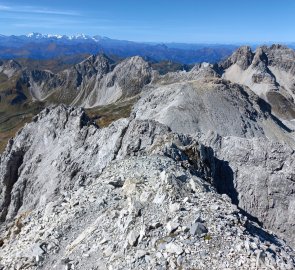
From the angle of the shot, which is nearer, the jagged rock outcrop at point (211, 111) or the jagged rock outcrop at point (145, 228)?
the jagged rock outcrop at point (145, 228)

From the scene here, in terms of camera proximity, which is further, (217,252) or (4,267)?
(4,267)

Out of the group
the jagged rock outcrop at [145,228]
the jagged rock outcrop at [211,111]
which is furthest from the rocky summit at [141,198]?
the jagged rock outcrop at [211,111]

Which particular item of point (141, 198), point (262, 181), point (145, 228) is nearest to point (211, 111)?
point (262, 181)

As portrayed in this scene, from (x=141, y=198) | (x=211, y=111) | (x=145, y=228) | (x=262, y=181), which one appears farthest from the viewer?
(x=211, y=111)

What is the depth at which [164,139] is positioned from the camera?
48.2 meters

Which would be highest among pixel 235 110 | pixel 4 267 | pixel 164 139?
pixel 164 139

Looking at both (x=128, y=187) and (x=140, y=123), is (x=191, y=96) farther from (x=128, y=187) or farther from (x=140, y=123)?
(x=128, y=187)

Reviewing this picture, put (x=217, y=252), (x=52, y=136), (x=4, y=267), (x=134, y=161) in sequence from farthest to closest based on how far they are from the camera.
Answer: (x=52, y=136), (x=134, y=161), (x=4, y=267), (x=217, y=252)

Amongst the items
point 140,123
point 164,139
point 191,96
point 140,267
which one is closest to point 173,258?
point 140,267

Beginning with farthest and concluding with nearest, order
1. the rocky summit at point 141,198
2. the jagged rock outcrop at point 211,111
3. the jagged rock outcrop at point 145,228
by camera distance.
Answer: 1. the jagged rock outcrop at point 211,111
2. the rocky summit at point 141,198
3. the jagged rock outcrop at point 145,228

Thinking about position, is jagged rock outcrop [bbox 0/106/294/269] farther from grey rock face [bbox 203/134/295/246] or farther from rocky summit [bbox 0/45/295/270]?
grey rock face [bbox 203/134/295/246]

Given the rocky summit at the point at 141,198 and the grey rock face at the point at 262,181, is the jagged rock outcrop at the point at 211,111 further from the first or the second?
the grey rock face at the point at 262,181

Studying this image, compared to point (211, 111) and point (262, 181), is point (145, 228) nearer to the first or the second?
point (262, 181)

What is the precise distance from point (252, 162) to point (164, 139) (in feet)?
51.7
